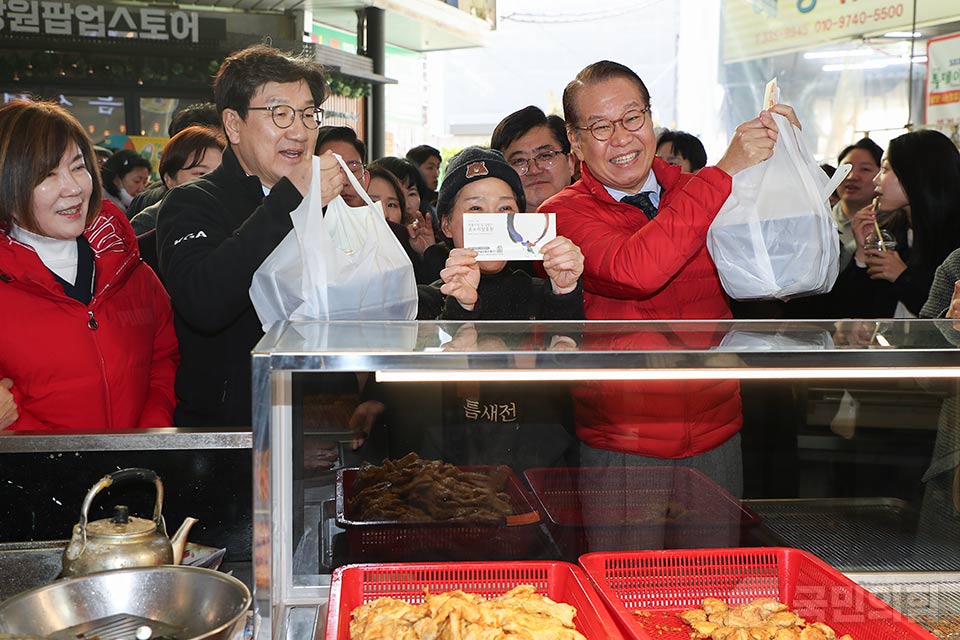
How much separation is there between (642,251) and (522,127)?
1300 millimetres

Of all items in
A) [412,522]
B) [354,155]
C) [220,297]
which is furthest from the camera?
[354,155]

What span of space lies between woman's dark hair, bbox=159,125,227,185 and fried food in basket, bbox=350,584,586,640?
226 cm

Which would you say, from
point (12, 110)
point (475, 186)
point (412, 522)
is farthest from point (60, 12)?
point (412, 522)

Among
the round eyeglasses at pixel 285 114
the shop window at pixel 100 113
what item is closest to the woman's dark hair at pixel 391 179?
the round eyeglasses at pixel 285 114

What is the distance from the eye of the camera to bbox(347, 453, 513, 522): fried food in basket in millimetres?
1922

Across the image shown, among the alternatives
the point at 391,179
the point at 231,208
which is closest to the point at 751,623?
the point at 231,208

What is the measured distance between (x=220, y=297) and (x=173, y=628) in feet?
3.06

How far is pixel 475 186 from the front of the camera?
233 cm

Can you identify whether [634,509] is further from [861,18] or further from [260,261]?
[861,18]

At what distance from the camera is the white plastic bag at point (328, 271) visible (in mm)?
1936

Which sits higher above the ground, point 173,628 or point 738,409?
point 738,409

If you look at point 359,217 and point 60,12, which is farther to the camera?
point 60,12

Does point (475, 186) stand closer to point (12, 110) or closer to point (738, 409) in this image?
point (738, 409)

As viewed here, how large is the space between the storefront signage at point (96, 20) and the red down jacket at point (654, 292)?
24.8ft
